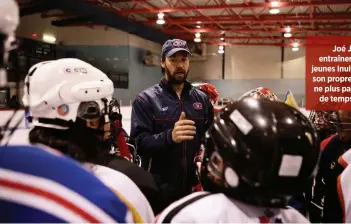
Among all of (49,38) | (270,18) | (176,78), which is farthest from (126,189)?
(270,18)

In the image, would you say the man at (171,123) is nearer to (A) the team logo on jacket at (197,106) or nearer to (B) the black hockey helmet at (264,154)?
(A) the team logo on jacket at (197,106)

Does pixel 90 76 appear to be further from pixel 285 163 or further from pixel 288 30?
pixel 288 30

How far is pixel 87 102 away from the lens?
1.28 m

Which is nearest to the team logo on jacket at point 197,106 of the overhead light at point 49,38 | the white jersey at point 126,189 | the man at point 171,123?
the man at point 171,123

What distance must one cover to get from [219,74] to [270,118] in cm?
1516

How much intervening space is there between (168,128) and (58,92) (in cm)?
83

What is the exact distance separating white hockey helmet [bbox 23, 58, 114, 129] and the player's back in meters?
0.61

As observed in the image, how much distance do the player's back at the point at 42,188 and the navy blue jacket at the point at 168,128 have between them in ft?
4.10

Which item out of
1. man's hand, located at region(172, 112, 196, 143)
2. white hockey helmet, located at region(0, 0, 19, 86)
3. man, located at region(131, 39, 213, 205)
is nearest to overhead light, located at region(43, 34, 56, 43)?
man, located at region(131, 39, 213, 205)

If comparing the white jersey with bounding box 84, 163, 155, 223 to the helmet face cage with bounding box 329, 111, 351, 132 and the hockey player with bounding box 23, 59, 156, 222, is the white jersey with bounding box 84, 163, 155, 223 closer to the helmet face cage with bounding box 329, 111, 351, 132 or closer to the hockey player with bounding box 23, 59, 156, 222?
the hockey player with bounding box 23, 59, 156, 222

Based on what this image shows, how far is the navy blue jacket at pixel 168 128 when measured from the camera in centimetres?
192

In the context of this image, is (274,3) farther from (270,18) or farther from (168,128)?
(168,128)

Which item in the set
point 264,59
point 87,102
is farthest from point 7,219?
point 264,59

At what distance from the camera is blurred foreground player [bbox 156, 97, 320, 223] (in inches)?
32.2
